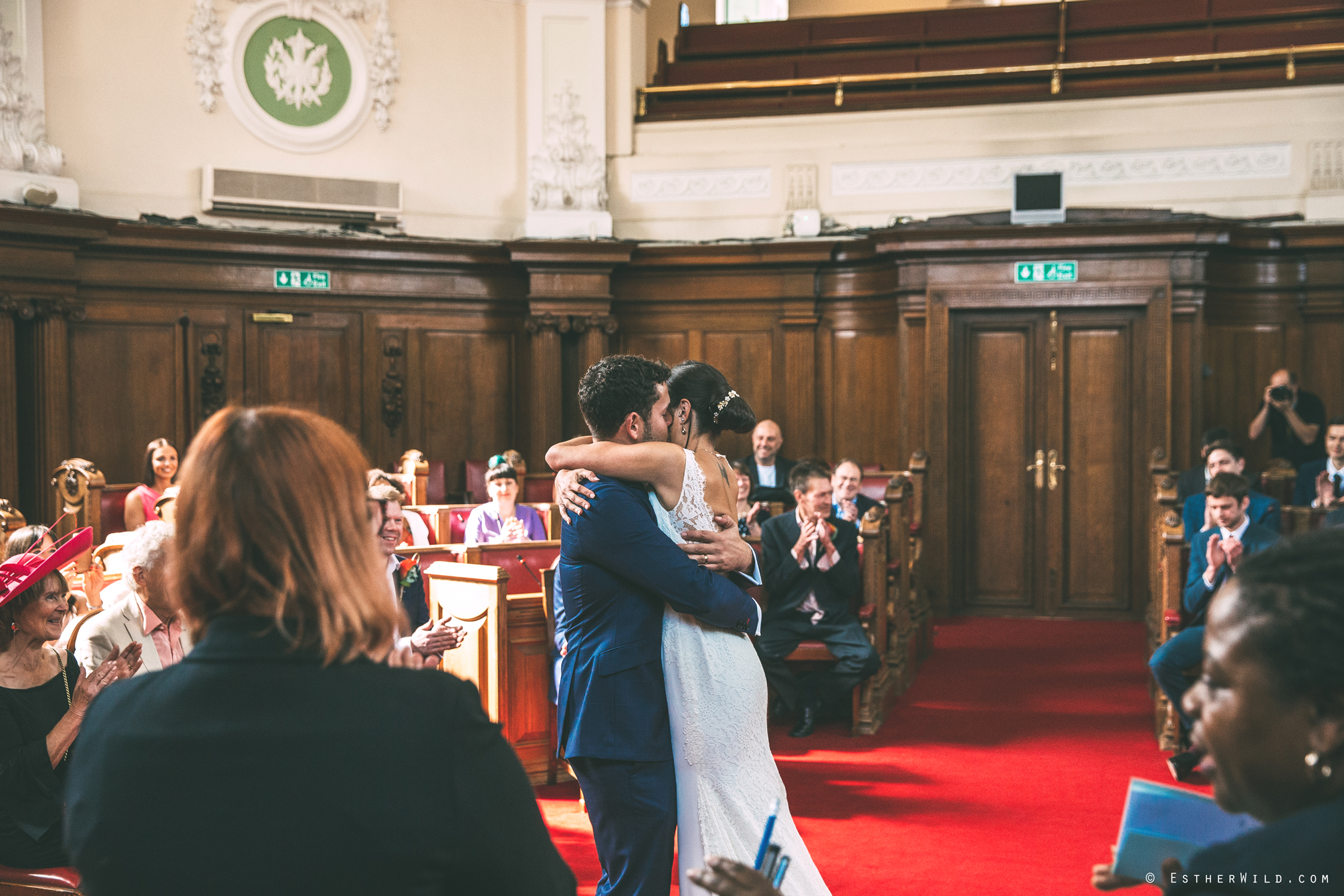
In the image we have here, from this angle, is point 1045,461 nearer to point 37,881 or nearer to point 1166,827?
point 37,881

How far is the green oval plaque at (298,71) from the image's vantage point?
9.42m

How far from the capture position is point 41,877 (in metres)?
2.35

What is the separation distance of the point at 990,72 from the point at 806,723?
604cm

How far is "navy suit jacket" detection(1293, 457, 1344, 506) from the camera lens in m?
7.26

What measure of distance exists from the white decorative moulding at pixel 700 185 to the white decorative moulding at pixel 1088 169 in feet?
2.54

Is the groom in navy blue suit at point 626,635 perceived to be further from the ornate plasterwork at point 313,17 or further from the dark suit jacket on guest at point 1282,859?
the ornate plasterwork at point 313,17

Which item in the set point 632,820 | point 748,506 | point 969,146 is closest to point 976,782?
point 748,506

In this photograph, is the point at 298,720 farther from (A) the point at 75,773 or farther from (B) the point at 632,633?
(B) the point at 632,633

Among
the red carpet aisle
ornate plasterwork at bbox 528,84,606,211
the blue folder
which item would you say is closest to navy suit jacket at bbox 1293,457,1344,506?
the red carpet aisle

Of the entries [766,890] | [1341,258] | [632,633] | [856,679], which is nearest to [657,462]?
[632,633]

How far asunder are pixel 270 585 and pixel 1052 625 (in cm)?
811

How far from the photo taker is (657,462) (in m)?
2.43

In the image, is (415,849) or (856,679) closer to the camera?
(415,849)

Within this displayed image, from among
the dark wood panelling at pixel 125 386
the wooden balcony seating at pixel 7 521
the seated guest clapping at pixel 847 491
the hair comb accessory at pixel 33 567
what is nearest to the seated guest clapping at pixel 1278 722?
the hair comb accessory at pixel 33 567
